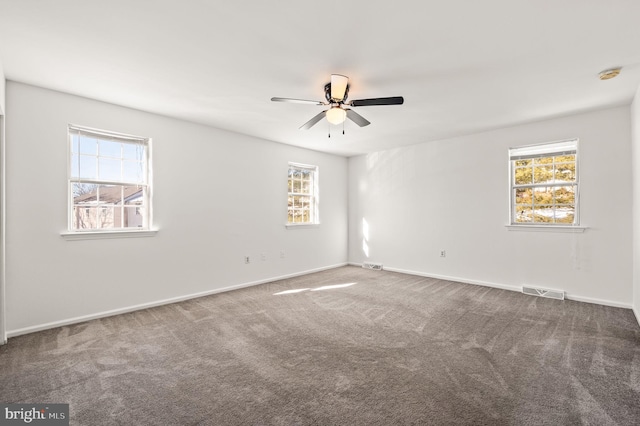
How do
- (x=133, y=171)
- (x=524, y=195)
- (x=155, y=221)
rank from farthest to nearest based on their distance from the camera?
(x=524, y=195) → (x=155, y=221) → (x=133, y=171)

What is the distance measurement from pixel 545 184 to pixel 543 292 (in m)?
1.61

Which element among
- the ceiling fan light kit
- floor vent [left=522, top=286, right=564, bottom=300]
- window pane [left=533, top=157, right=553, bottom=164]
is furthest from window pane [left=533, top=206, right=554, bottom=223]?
the ceiling fan light kit

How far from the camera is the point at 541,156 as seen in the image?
4.61 meters

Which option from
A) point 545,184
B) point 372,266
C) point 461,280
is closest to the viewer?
point 545,184

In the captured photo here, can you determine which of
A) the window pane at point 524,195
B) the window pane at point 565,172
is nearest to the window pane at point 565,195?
the window pane at point 565,172

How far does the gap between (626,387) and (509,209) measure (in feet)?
10.3

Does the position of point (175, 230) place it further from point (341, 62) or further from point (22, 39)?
point (341, 62)

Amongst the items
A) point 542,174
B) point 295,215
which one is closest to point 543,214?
point 542,174

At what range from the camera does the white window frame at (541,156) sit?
4.27 metres

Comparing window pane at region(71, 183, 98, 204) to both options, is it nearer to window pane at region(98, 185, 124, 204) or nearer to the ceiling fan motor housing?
window pane at region(98, 185, 124, 204)

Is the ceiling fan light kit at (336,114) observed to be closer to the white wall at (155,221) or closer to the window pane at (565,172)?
the white wall at (155,221)

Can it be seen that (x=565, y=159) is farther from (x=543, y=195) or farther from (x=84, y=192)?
(x=84, y=192)

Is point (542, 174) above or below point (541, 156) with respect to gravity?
below

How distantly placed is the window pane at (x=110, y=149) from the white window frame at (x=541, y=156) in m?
5.73
